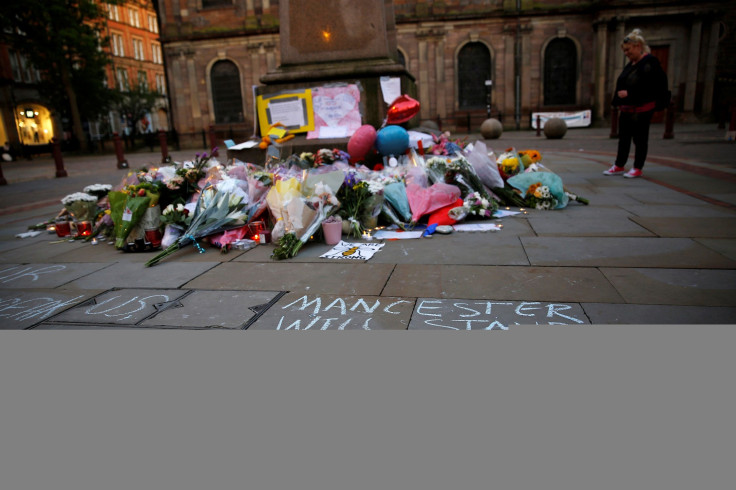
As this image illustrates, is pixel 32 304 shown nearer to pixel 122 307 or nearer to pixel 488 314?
pixel 122 307

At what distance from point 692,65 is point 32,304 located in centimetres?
2738

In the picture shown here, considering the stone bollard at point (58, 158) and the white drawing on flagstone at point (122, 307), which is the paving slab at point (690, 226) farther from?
the stone bollard at point (58, 158)

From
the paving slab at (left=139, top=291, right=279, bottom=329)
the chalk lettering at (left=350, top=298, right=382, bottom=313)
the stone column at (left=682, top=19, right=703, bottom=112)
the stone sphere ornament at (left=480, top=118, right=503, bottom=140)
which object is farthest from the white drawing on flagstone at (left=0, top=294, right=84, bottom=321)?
the stone column at (left=682, top=19, right=703, bottom=112)

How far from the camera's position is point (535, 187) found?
5344 mm

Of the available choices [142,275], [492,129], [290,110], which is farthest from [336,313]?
[492,129]

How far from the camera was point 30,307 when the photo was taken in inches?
121

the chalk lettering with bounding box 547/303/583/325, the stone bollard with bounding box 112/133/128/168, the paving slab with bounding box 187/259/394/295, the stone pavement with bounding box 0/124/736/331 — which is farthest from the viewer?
the stone bollard with bounding box 112/133/128/168

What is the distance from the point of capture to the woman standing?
638cm

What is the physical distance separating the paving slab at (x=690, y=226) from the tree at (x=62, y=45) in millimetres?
28214

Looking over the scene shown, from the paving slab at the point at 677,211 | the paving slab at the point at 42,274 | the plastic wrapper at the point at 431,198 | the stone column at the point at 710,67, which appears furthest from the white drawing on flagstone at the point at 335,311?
the stone column at the point at 710,67

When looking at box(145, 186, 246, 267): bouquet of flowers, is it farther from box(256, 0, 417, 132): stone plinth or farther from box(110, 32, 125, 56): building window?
box(110, 32, 125, 56): building window

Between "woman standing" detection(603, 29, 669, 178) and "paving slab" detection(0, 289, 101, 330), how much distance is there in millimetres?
6787

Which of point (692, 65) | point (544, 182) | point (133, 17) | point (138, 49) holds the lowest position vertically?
point (544, 182)

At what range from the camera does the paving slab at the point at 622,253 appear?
3283mm
